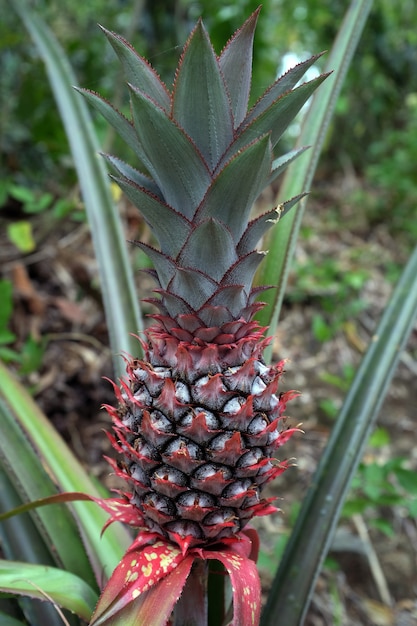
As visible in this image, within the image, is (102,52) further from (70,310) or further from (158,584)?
(158,584)

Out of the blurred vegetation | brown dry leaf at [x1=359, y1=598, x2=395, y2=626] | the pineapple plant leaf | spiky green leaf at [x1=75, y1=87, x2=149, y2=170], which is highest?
the blurred vegetation

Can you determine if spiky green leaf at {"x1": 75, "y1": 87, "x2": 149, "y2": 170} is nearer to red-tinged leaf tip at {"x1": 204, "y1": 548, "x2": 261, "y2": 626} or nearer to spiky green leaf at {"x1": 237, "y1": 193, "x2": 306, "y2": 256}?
spiky green leaf at {"x1": 237, "y1": 193, "x2": 306, "y2": 256}

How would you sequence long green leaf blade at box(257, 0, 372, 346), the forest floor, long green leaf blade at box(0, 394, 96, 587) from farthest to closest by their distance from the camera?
the forest floor → long green leaf blade at box(257, 0, 372, 346) → long green leaf blade at box(0, 394, 96, 587)

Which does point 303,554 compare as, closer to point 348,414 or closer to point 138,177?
point 348,414

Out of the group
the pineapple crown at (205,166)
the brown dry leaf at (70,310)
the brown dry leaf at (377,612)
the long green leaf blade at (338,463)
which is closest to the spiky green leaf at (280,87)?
the pineapple crown at (205,166)

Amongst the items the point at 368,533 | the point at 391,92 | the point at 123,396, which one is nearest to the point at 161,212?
the point at 123,396

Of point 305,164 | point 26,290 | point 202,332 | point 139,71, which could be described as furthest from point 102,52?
point 202,332

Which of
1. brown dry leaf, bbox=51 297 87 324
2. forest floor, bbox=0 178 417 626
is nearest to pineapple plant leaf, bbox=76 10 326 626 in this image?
forest floor, bbox=0 178 417 626
